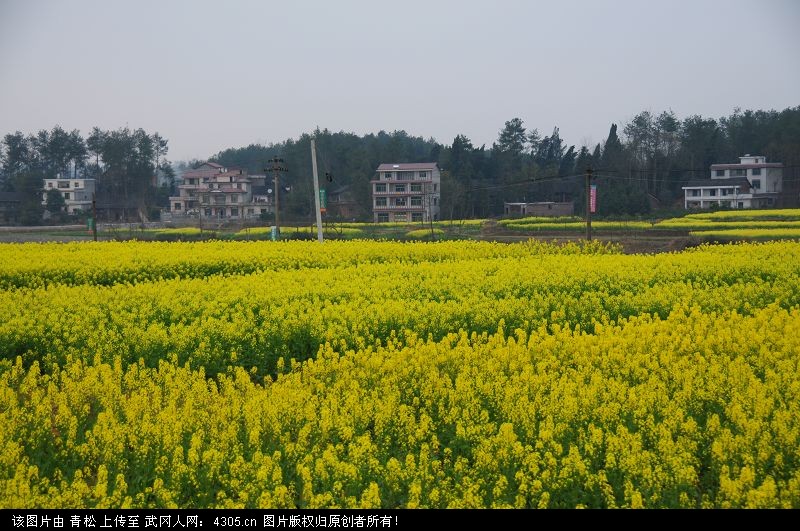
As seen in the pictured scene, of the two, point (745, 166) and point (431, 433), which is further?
point (745, 166)

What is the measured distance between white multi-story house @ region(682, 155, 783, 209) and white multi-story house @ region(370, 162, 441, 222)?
21.2m

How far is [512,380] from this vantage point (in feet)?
23.2

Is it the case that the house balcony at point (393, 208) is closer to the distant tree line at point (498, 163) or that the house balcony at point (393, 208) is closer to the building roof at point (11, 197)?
the distant tree line at point (498, 163)

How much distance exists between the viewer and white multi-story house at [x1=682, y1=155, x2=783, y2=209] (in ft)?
197

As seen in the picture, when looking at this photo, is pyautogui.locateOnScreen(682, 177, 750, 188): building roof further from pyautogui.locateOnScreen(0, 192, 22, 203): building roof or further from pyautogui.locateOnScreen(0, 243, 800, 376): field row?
pyautogui.locateOnScreen(0, 192, 22, 203): building roof

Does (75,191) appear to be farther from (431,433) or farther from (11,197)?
(431,433)

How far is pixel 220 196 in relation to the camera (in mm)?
74688

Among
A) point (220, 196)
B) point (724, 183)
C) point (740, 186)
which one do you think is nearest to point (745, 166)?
point (740, 186)

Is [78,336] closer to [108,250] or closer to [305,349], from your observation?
[305,349]

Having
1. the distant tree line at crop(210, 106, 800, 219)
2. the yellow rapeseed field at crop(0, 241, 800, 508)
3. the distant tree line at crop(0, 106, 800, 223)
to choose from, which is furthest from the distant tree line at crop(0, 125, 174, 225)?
the yellow rapeseed field at crop(0, 241, 800, 508)

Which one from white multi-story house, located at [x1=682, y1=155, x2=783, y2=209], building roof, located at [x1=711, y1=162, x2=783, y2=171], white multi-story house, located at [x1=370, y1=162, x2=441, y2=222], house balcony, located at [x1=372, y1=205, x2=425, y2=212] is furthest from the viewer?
house balcony, located at [x1=372, y1=205, x2=425, y2=212]

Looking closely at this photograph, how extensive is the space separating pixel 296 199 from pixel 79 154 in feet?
110

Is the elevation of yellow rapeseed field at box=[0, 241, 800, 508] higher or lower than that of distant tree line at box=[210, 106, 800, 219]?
lower

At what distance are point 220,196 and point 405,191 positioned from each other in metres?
21.0
